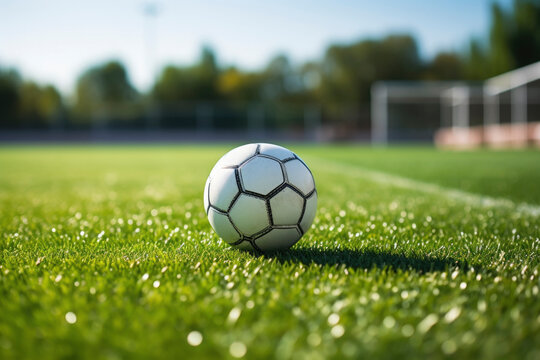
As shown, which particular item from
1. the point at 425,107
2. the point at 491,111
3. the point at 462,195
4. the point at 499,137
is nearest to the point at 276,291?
the point at 462,195

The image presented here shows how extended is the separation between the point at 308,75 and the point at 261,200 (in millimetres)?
58190

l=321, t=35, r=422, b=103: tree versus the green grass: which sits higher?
l=321, t=35, r=422, b=103: tree

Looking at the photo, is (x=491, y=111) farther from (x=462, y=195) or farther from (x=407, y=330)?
(x=407, y=330)

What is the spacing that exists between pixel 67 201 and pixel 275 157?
390 cm

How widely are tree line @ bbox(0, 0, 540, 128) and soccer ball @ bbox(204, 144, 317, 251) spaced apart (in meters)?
44.1

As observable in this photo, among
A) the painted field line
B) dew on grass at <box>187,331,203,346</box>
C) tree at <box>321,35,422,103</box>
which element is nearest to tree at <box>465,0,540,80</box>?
tree at <box>321,35,422,103</box>

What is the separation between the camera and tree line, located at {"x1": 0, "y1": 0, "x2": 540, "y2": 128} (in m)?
50.4

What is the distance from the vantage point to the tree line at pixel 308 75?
5039cm

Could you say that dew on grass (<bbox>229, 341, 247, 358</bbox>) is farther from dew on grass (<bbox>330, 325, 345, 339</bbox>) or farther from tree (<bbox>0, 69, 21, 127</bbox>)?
tree (<bbox>0, 69, 21, 127</bbox>)

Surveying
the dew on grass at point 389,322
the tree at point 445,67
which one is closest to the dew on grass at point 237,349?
the dew on grass at point 389,322

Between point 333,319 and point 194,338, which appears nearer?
point 194,338

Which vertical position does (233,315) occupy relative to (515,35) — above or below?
below

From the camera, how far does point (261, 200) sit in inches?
109

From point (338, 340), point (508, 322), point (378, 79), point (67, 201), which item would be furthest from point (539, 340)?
point (378, 79)
